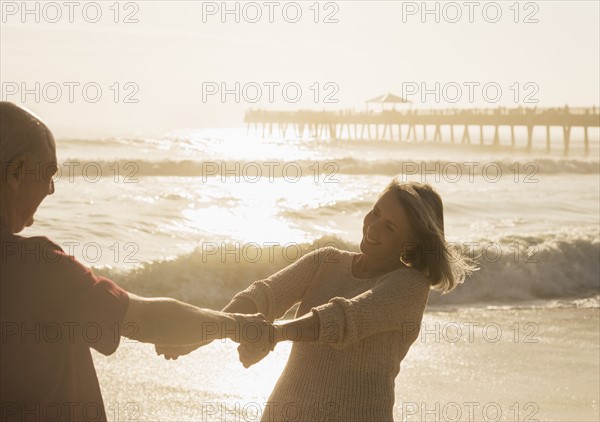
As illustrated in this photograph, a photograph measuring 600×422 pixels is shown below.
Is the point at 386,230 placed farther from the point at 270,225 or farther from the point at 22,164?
the point at 270,225

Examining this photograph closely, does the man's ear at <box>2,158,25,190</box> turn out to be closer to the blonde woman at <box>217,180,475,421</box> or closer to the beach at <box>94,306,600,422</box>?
the blonde woman at <box>217,180,475,421</box>

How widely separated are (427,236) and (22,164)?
1569mm

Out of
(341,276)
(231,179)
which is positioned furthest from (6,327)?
(231,179)

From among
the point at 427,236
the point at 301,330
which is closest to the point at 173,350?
the point at 301,330

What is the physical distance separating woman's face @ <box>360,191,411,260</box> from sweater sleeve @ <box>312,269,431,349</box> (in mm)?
118

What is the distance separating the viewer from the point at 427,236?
323 centimetres

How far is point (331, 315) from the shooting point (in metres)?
2.98

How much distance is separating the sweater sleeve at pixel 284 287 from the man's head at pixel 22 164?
1.24 m

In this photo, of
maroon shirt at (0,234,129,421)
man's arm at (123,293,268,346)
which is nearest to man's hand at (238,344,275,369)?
man's arm at (123,293,268,346)

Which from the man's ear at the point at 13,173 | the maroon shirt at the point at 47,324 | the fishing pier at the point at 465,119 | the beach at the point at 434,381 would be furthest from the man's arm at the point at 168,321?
the fishing pier at the point at 465,119

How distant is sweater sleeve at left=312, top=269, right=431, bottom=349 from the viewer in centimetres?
298

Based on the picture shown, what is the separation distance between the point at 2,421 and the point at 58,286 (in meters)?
0.35

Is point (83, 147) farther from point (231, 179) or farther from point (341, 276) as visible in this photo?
point (341, 276)

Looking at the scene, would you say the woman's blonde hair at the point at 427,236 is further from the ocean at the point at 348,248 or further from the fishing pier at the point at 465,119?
the fishing pier at the point at 465,119
